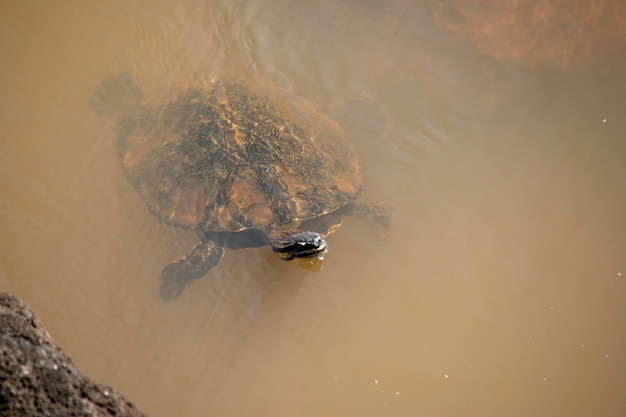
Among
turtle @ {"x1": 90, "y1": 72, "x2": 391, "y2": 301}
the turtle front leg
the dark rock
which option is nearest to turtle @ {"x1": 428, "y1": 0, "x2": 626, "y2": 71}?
turtle @ {"x1": 90, "y1": 72, "x2": 391, "y2": 301}

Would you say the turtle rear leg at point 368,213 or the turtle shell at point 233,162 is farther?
the turtle rear leg at point 368,213

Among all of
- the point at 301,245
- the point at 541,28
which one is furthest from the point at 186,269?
the point at 541,28

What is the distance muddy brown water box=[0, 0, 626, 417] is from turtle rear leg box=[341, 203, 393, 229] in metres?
0.13

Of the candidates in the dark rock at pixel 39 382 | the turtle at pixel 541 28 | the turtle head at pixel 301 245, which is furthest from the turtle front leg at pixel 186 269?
the turtle at pixel 541 28

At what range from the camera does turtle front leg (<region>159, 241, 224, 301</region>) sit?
3.83 metres

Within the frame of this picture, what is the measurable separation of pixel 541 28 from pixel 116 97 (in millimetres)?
4896

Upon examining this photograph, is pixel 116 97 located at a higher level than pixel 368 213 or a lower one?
higher

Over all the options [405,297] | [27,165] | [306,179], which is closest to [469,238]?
[405,297]

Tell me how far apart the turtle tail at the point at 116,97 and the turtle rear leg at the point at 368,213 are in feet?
7.63

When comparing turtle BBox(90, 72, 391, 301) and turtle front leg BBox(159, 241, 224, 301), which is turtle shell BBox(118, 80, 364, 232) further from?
turtle front leg BBox(159, 241, 224, 301)

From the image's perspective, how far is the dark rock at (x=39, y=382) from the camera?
185 cm

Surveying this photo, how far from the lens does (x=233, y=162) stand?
149 inches

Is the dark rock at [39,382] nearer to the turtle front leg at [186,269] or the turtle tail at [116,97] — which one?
the turtle front leg at [186,269]

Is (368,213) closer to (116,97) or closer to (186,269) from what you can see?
(186,269)
